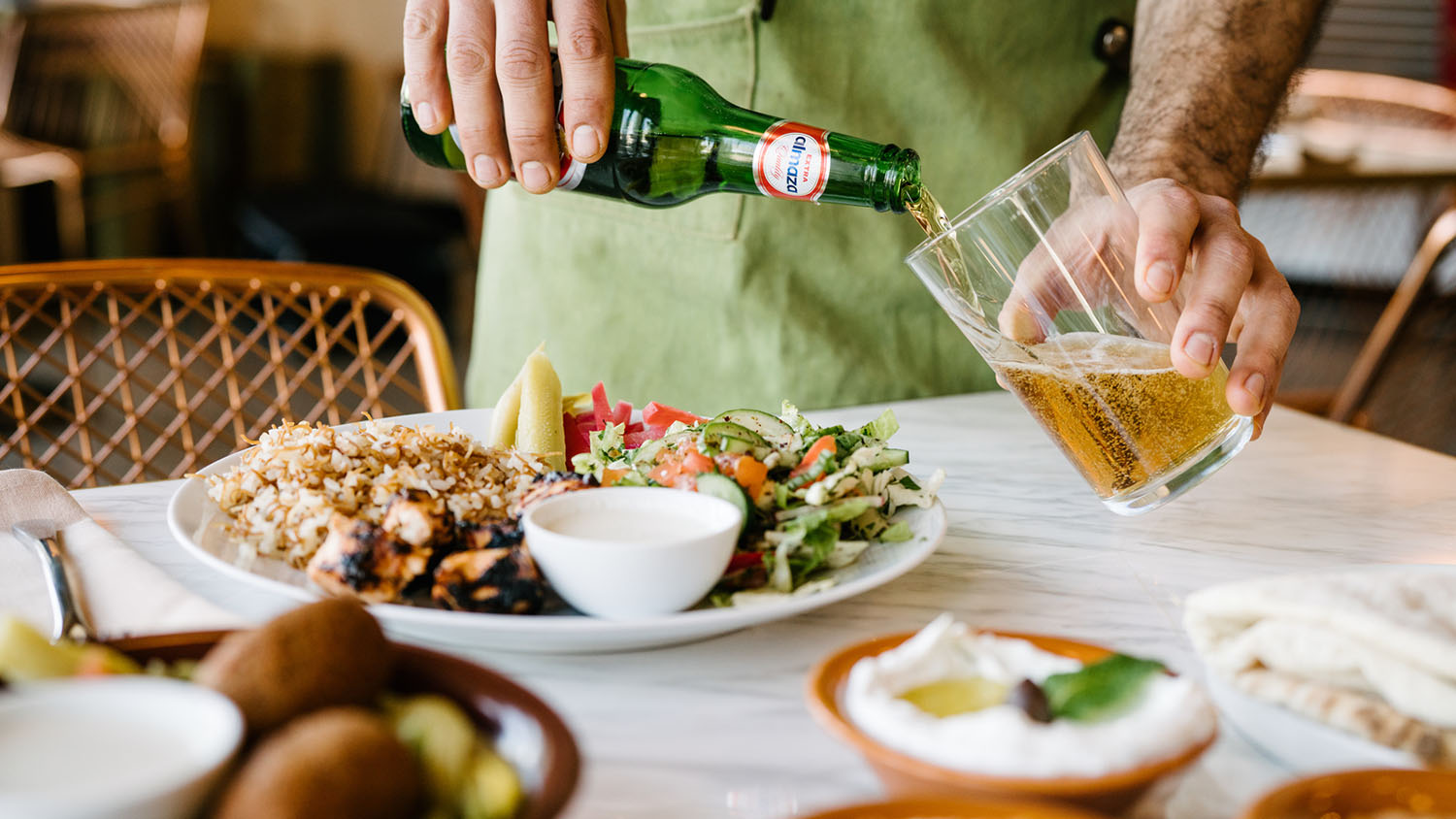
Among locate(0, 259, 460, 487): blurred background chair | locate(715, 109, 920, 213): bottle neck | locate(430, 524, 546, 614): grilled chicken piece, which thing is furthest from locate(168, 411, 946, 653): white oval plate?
locate(0, 259, 460, 487): blurred background chair

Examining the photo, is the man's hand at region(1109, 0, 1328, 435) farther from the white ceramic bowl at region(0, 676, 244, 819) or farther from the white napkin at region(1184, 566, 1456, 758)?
the white ceramic bowl at region(0, 676, 244, 819)

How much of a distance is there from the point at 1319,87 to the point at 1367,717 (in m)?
4.99

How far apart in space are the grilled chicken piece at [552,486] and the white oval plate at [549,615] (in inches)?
3.6

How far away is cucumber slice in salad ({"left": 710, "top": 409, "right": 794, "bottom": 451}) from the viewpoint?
932 millimetres

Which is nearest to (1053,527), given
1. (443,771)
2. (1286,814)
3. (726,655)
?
(726,655)

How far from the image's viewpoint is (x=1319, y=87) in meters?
4.81

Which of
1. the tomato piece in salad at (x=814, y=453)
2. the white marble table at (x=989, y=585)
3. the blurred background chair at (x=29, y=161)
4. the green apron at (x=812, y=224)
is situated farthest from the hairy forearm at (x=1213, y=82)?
the blurred background chair at (x=29, y=161)

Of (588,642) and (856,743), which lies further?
(588,642)

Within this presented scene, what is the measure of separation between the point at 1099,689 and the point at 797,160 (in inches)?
23.2

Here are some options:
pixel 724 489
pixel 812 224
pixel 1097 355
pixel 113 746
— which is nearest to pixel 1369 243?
pixel 812 224

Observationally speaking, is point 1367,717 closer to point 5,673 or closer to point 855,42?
point 5,673

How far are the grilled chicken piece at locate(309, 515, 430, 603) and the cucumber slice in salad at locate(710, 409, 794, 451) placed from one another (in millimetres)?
286

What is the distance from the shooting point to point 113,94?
4.81m

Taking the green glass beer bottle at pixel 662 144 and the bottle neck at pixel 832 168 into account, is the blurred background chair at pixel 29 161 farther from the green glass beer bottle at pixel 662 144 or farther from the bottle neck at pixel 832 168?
the bottle neck at pixel 832 168
